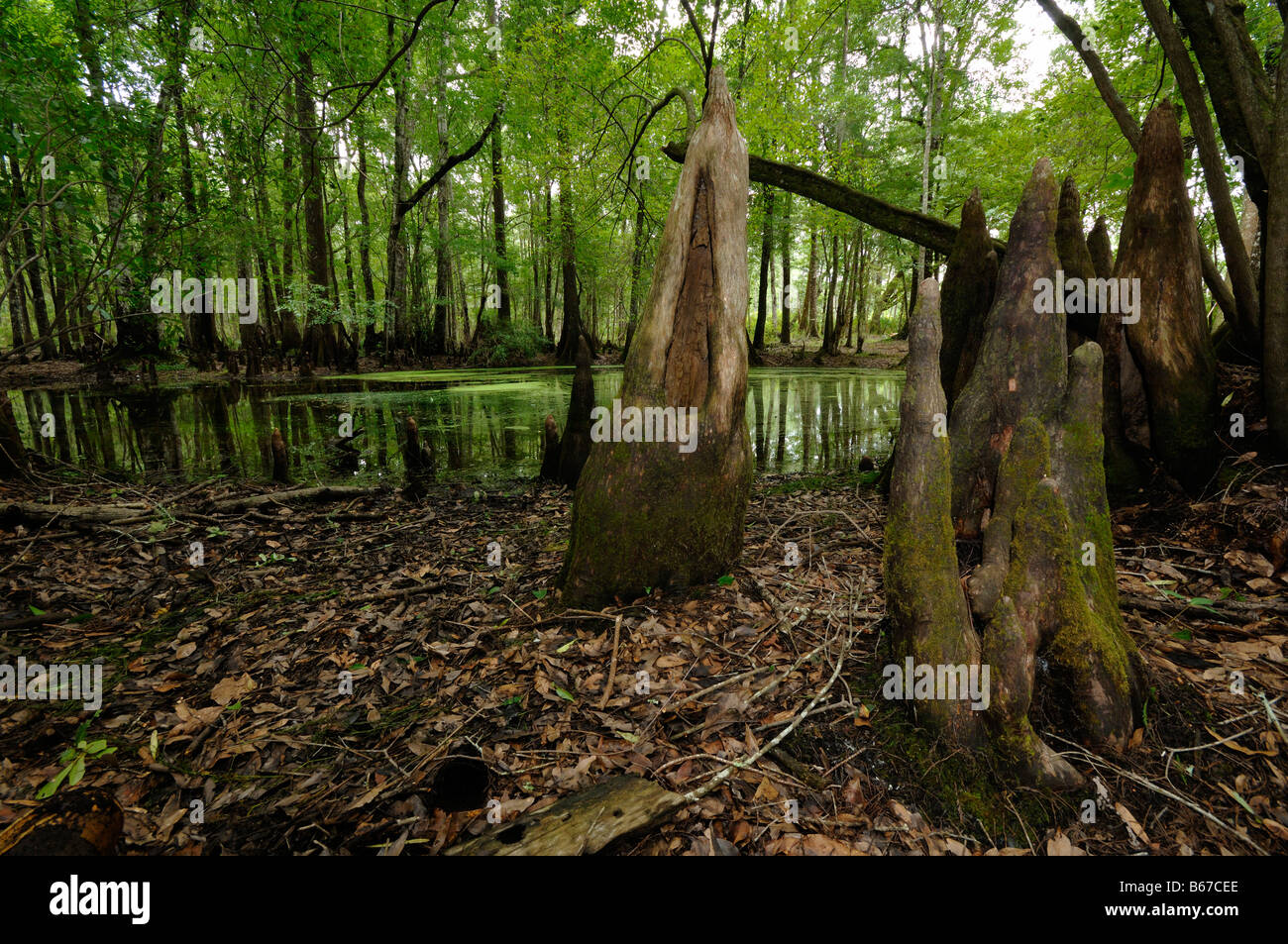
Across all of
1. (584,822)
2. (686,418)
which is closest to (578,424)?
(686,418)

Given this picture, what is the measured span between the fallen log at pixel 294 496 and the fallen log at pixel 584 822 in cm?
577

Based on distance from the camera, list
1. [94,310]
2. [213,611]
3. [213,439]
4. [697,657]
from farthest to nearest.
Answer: [213,439] < [94,310] < [213,611] < [697,657]

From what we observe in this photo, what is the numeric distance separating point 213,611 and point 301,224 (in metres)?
31.8

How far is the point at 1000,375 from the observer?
3.42 metres

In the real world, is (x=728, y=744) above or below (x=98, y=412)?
below

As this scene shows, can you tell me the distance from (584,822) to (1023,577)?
221cm

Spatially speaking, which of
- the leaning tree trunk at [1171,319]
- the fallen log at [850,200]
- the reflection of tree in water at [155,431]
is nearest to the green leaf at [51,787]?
the fallen log at [850,200]

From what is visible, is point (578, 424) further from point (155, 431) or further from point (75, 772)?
point (155, 431)

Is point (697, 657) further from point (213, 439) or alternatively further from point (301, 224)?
point (301, 224)

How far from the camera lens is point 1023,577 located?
240cm

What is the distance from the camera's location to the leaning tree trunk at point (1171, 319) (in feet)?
12.8

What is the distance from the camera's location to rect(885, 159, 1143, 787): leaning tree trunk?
219 centimetres

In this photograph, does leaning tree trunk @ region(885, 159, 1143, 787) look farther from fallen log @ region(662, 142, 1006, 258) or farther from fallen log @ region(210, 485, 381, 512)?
fallen log @ region(210, 485, 381, 512)
